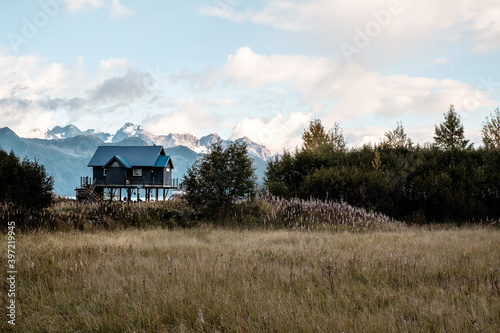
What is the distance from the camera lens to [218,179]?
14469 millimetres

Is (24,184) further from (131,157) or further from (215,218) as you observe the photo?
(131,157)

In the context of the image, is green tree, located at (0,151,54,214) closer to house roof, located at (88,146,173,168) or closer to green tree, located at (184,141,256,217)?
green tree, located at (184,141,256,217)

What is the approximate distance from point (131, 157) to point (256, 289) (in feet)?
153

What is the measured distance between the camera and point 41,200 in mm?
14125

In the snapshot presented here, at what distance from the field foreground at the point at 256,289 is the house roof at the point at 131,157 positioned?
40.3 meters

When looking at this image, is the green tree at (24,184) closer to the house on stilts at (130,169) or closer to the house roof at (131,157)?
the house on stilts at (130,169)

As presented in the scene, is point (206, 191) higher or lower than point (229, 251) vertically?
higher

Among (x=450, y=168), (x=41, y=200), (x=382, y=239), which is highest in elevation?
(x=450, y=168)

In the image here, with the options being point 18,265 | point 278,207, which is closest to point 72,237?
point 18,265

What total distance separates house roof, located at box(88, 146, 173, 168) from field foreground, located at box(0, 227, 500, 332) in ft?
Result: 132

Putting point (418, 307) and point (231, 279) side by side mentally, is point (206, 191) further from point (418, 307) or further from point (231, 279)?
point (418, 307)

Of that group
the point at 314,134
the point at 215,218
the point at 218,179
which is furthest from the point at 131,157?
the point at 215,218

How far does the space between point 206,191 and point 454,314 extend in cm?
1122

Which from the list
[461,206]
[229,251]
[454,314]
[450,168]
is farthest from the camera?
[450,168]
